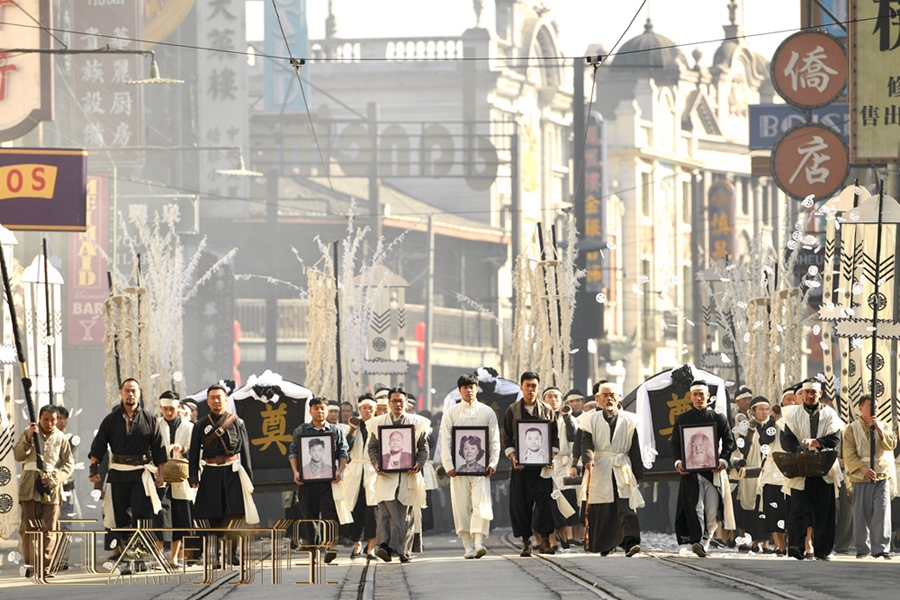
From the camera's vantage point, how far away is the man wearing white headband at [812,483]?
16625 millimetres

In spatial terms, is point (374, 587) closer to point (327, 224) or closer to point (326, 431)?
point (326, 431)

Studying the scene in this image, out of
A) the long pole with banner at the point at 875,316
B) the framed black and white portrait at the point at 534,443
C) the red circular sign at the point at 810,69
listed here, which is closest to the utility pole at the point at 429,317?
the red circular sign at the point at 810,69

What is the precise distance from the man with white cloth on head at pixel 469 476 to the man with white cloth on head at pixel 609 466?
806mm

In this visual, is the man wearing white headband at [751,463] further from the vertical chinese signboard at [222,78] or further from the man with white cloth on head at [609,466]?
the vertical chinese signboard at [222,78]

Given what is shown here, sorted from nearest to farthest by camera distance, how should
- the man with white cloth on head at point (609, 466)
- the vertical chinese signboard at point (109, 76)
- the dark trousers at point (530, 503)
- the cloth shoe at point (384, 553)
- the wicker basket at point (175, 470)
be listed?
the cloth shoe at point (384, 553) < the wicker basket at point (175, 470) < the man with white cloth on head at point (609, 466) < the dark trousers at point (530, 503) < the vertical chinese signboard at point (109, 76)

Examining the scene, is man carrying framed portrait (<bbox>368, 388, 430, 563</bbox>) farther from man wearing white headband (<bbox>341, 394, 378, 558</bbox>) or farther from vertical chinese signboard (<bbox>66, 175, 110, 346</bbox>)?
vertical chinese signboard (<bbox>66, 175, 110, 346</bbox>)

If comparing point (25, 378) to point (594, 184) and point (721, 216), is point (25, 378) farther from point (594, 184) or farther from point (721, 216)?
point (721, 216)

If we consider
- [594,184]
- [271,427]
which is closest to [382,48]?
[594,184]

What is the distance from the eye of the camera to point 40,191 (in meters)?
21.2

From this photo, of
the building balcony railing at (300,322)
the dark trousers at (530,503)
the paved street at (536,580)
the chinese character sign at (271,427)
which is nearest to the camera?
the paved street at (536,580)

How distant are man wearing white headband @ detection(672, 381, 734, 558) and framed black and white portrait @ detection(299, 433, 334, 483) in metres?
2.97

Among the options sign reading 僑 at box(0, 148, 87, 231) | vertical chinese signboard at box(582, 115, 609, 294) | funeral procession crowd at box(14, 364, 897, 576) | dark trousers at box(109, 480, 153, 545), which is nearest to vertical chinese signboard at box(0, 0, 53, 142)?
sign reading 僑 at box(0, 148, 87, 231)

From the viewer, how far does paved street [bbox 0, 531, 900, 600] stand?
1233 centimetres

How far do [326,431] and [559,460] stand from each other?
11.9 feet
